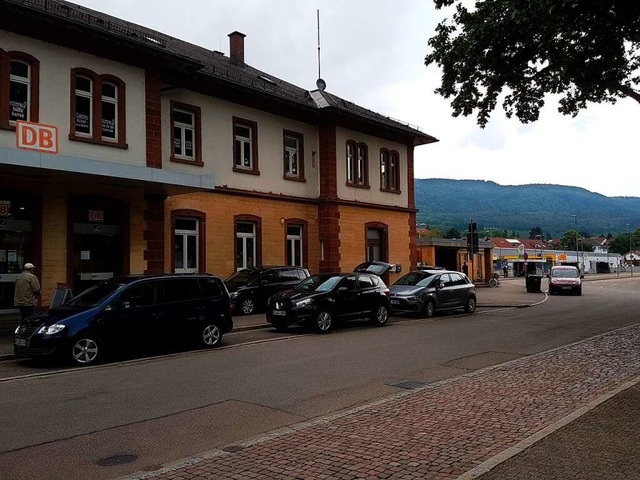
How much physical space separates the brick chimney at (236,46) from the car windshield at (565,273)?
21649 mm

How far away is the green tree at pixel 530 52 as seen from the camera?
1289 centimetres

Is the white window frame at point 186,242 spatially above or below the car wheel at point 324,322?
above

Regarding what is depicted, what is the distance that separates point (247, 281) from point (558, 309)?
491 inches

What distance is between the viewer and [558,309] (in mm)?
23172

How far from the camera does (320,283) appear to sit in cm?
1606

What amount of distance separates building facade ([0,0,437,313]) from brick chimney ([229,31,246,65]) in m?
0.09

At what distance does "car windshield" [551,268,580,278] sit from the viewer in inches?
1332

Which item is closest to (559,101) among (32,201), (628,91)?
(628,91)

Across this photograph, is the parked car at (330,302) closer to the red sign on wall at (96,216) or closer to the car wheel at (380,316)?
the car wheel at (380,316)

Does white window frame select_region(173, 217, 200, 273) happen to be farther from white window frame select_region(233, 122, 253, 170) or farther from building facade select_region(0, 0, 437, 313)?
white window frame select_region(233, 122, 253, 170)

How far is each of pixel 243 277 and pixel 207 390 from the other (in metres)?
12.1

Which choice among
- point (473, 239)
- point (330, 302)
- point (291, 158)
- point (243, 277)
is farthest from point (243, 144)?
point (473, 239)

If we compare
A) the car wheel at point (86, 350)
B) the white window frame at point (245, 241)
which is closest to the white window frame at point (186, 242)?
the white window frame at point (245, 241)

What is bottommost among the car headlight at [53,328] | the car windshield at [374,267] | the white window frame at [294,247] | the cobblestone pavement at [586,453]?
the cobblestone pavement at [586,453]
